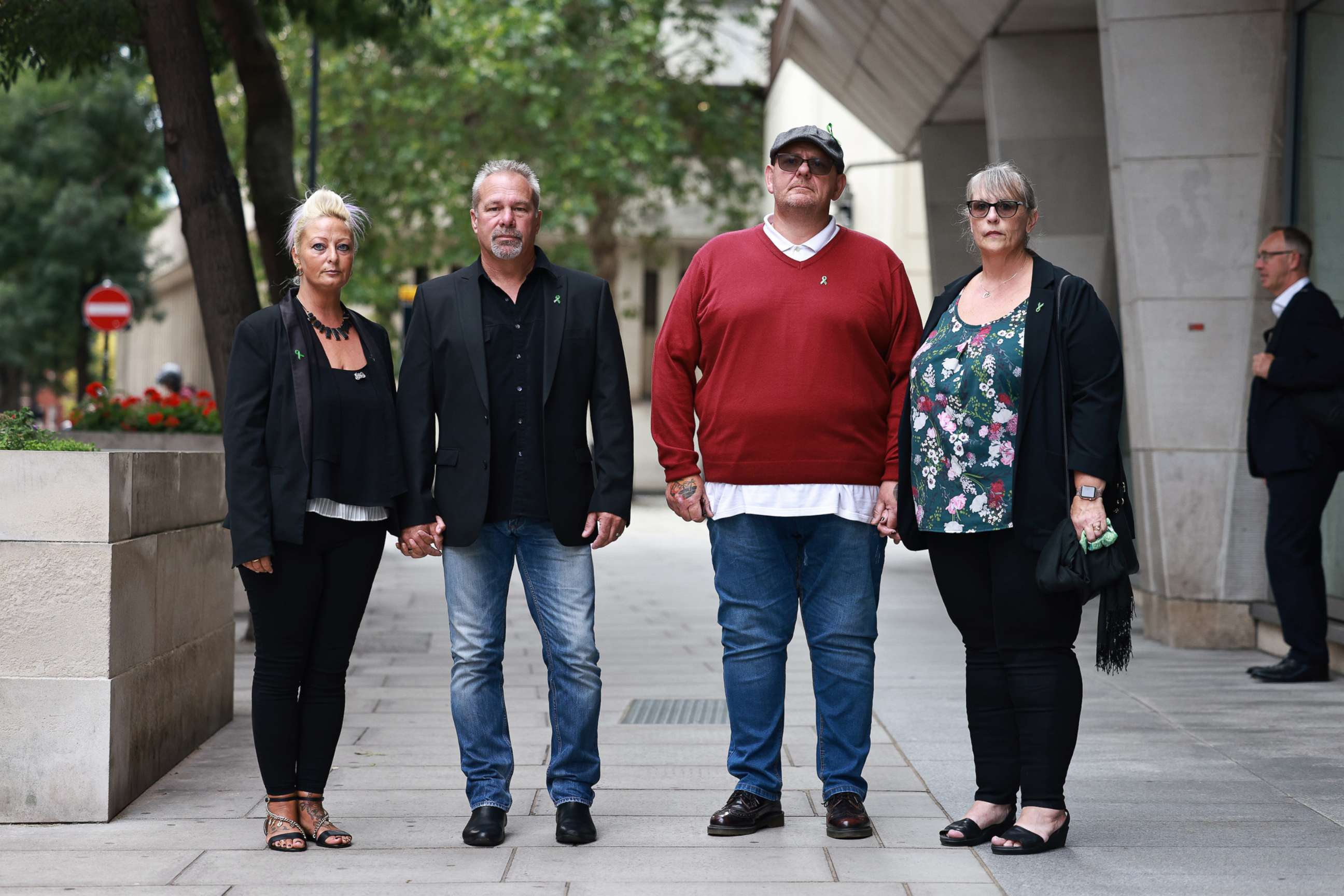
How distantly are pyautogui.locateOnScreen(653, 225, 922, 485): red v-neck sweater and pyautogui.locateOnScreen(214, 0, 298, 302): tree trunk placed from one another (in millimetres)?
5796

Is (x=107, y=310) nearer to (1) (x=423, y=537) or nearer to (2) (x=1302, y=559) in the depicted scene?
(2) (x=1302, y=559)

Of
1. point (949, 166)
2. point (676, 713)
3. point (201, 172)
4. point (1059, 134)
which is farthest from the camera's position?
point (949, 166)

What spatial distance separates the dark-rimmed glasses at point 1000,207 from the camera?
4941mm

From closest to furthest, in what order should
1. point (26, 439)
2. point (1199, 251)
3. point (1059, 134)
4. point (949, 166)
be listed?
1. point (26, 439)
2. point (1199, 251)
3. point (1059, 134)
4. point (949, 166)

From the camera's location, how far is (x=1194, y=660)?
9.05 metres

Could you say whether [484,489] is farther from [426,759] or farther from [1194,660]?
[1194,660]

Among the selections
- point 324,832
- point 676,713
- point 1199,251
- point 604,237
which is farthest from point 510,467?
point 604,237

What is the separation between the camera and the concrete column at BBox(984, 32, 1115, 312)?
12.2m

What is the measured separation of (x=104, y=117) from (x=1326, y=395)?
100.0 feet

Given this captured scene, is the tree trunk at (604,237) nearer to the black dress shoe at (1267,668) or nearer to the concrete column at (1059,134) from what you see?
the concrete column at (1059,134)

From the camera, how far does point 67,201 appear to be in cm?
3344

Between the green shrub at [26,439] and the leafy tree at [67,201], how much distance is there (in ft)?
94.8

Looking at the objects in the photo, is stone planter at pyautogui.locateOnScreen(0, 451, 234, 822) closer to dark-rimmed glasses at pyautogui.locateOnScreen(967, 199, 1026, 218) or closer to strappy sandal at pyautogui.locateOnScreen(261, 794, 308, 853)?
strappy sandal at pyautogui.locateOnScreen(261, 794, 308, 853)

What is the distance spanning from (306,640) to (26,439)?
121 cm
